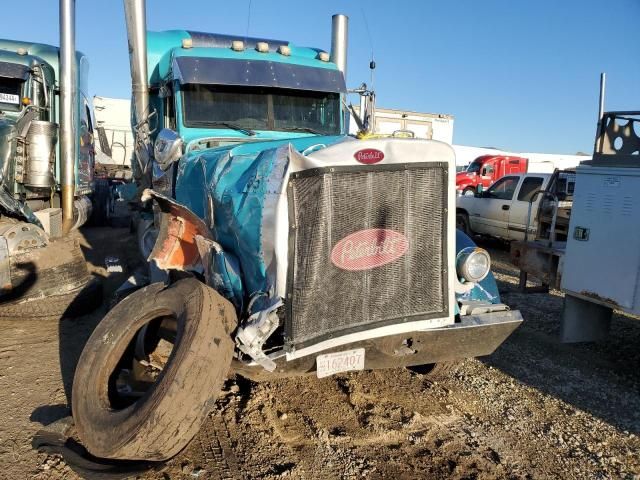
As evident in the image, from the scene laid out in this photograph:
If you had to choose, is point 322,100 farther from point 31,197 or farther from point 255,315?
point 31,197

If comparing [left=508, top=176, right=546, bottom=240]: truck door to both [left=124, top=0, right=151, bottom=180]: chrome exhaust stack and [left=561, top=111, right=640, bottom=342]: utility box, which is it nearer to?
[left=561, top=111, right=640, bottom=342]: utility box

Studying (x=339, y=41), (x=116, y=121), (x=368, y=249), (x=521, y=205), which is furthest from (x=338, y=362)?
(x=116, y=121)

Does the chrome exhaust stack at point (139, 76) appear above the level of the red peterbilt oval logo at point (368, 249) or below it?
above

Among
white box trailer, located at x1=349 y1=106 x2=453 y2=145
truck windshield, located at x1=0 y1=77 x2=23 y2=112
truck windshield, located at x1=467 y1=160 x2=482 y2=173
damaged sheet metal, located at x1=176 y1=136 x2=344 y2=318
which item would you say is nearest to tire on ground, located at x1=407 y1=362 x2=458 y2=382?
damaged sheet metal, located at x1=176 y1=136 x2=344 y2=318

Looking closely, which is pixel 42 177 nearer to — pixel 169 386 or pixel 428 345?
pixel 169 386

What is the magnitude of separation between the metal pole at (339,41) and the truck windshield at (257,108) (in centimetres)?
99

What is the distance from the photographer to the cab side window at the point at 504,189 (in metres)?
11.4

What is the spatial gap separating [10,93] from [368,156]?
6.67 m

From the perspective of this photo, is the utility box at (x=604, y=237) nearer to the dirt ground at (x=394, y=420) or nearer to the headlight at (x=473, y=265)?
the dirt ground at (x=394, y=420)

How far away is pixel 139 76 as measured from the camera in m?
5.41

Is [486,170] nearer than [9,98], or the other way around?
[9,98]

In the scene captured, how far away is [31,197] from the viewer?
739 centimetres

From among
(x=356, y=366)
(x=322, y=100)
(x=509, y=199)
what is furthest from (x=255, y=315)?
(x=509, y=199)

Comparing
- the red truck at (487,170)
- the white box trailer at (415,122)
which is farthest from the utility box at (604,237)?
the red truck at (487,170)
